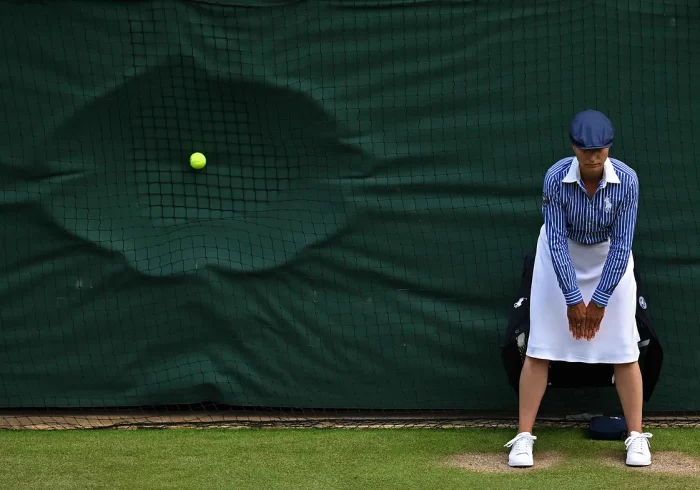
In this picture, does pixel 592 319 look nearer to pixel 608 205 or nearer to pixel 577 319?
pixel 577 319

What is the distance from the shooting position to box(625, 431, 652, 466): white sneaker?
191 inches

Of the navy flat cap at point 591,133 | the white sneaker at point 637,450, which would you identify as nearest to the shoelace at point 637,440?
the white sneaker at point 637,450

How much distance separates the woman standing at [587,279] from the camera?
471 centimetres

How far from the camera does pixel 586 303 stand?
16.3ft

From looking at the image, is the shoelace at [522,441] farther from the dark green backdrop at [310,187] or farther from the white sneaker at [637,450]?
the dark green backdrop at [310,187]

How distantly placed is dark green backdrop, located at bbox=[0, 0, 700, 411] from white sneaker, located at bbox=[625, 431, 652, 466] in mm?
764

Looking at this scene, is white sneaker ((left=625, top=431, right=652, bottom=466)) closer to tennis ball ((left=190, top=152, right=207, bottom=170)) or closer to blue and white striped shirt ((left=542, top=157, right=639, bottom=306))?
blue and white striped shirt ((left=542, top=157, right=639, bottom=306))

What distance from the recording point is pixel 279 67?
5723 millimetres

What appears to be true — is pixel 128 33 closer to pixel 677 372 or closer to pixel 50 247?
pixel 50 247

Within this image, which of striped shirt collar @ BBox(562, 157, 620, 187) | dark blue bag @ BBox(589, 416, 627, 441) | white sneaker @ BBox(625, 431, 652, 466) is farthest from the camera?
dark blue bag @ BBox(589, 416, 627, 441)

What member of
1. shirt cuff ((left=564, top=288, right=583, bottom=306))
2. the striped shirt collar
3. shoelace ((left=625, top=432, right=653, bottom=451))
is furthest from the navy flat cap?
shoelace ((left=625, top=432, right=653, bottom=451))

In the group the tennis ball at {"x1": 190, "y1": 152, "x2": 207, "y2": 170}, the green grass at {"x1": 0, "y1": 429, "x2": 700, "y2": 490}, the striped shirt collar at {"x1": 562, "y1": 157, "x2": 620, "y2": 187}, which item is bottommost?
the green grass at {"x1": 0, "y1": 429, "x2": 700, "y2": 490}

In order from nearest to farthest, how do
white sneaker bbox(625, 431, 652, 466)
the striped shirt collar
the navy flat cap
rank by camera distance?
the navy flat cap
the striped shirt collar
white sneaker bbox(625, 431, 652, 466)

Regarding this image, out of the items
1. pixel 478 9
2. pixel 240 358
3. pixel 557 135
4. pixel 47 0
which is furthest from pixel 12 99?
pixel 557 135
